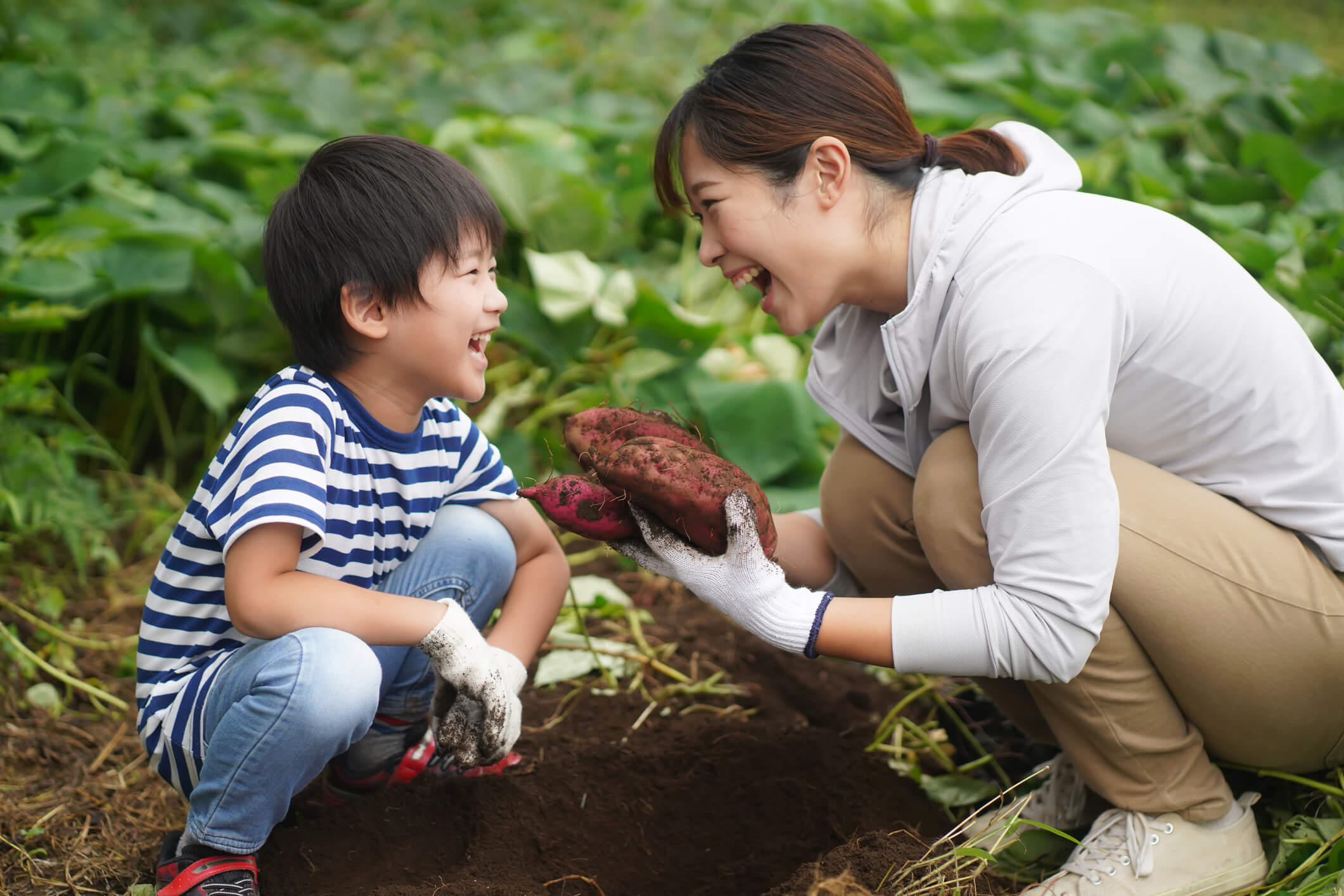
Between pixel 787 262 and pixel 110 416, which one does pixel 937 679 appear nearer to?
pixel 787 262

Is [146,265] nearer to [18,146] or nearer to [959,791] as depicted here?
[18,146]

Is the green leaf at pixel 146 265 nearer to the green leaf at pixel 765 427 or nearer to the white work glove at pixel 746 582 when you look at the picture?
the green leaf at pixel 765 427

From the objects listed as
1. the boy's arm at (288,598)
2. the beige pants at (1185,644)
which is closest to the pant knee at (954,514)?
the beige pants at (1185,644)

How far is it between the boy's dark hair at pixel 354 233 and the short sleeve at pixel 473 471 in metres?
0.22

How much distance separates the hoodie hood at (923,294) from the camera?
4.66 feet

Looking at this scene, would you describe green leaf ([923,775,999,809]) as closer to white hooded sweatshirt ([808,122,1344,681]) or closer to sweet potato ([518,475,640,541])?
white hooded sweatshirt ([808,122,1344,681])

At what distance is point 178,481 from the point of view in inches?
105

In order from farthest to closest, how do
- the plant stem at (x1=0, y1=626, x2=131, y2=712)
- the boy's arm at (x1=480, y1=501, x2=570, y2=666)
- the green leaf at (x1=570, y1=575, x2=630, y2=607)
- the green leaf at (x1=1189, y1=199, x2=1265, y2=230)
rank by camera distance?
the green leaf at (x1=1189, y1=199, x2=1265, y2=230) → the green leaf at (x1=570, y1=575, x2=630, y2=607) → the plant stem at (x1=0, y1=626, x2=131, y2=712) → the boy's arm at (x1=480, y1=501, x2=570, y2=666)

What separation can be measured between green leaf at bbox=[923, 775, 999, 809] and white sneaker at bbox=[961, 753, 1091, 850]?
4 cm

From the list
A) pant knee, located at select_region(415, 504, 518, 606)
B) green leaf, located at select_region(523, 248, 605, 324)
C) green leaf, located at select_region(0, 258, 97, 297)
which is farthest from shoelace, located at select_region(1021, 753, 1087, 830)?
green leaf, located at select_region(0, 258, 97, 297)

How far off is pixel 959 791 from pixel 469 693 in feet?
2.66

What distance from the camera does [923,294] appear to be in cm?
143

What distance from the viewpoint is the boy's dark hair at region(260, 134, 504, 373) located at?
4.55 feet

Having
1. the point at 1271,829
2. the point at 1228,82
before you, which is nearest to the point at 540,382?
the point at 1271,829
